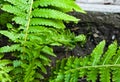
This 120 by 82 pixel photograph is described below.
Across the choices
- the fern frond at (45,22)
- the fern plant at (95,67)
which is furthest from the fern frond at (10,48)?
the fern plant at (95,67)

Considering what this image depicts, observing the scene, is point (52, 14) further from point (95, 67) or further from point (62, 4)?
point (95, 67)

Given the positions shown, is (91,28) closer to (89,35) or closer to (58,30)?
(89,35)

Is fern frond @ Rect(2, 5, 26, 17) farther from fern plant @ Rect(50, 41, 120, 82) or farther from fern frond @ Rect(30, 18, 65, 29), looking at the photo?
fern plant @ Rect(50, 41, 120, 82)

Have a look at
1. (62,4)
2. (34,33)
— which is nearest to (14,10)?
(34,33)

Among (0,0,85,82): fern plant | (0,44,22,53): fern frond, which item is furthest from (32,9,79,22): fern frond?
(0,44,22,53): fern frond

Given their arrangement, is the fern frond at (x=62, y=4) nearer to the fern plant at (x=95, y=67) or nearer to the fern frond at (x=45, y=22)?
the fern frond at (x=45, y=22)
